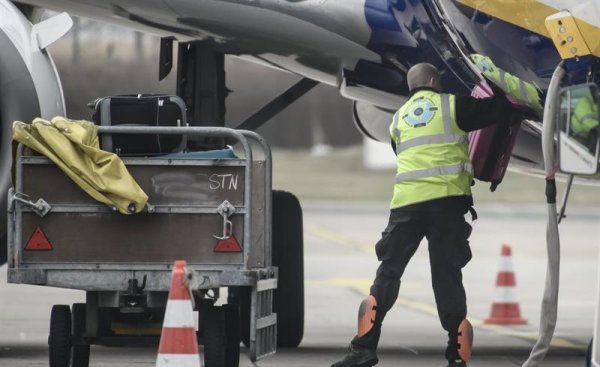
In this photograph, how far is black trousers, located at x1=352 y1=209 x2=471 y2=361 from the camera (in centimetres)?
787

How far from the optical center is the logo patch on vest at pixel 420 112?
796 centimetres

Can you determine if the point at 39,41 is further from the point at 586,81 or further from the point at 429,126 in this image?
the point at 586,81

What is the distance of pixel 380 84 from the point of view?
981cm

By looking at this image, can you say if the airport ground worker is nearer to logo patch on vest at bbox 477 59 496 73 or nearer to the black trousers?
the black trousers

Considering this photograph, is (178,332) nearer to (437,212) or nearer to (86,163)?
(86,163)

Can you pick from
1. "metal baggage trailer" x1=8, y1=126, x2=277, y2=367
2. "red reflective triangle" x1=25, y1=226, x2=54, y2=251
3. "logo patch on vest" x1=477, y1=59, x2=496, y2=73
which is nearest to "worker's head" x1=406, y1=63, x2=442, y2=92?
"logo patch on vest" x1=477, y1=59, x2=496, y2=73

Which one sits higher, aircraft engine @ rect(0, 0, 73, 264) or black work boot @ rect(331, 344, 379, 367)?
aircraft engine @ rect(0, 0, 73, 264)

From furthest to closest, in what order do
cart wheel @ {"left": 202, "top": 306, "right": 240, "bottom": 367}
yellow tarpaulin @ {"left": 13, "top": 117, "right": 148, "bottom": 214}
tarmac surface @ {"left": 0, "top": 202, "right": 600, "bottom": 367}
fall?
tarmac surface @ {"left": 0, "top": 202, "right": 600, "bottom": 367}, cart wheel @ {"left": 202, "top": 306, "right": 240, "bottom": 367}, yellow tarpaulin @ {"left": 13, "top": 117, "right": 148, "bottom": 214}

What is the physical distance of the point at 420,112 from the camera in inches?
315

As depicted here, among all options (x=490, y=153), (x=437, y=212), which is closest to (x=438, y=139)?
(x=437, y=212)

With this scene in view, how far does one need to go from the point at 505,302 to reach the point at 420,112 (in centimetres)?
537

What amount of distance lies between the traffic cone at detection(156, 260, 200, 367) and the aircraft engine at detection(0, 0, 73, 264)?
223 cm

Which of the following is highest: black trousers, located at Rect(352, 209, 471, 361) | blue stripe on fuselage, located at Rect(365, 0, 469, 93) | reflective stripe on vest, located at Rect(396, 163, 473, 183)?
blue stripe on fuselage, located at Rect(365, 0, 469, 93)

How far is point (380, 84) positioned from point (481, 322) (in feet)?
12.7
